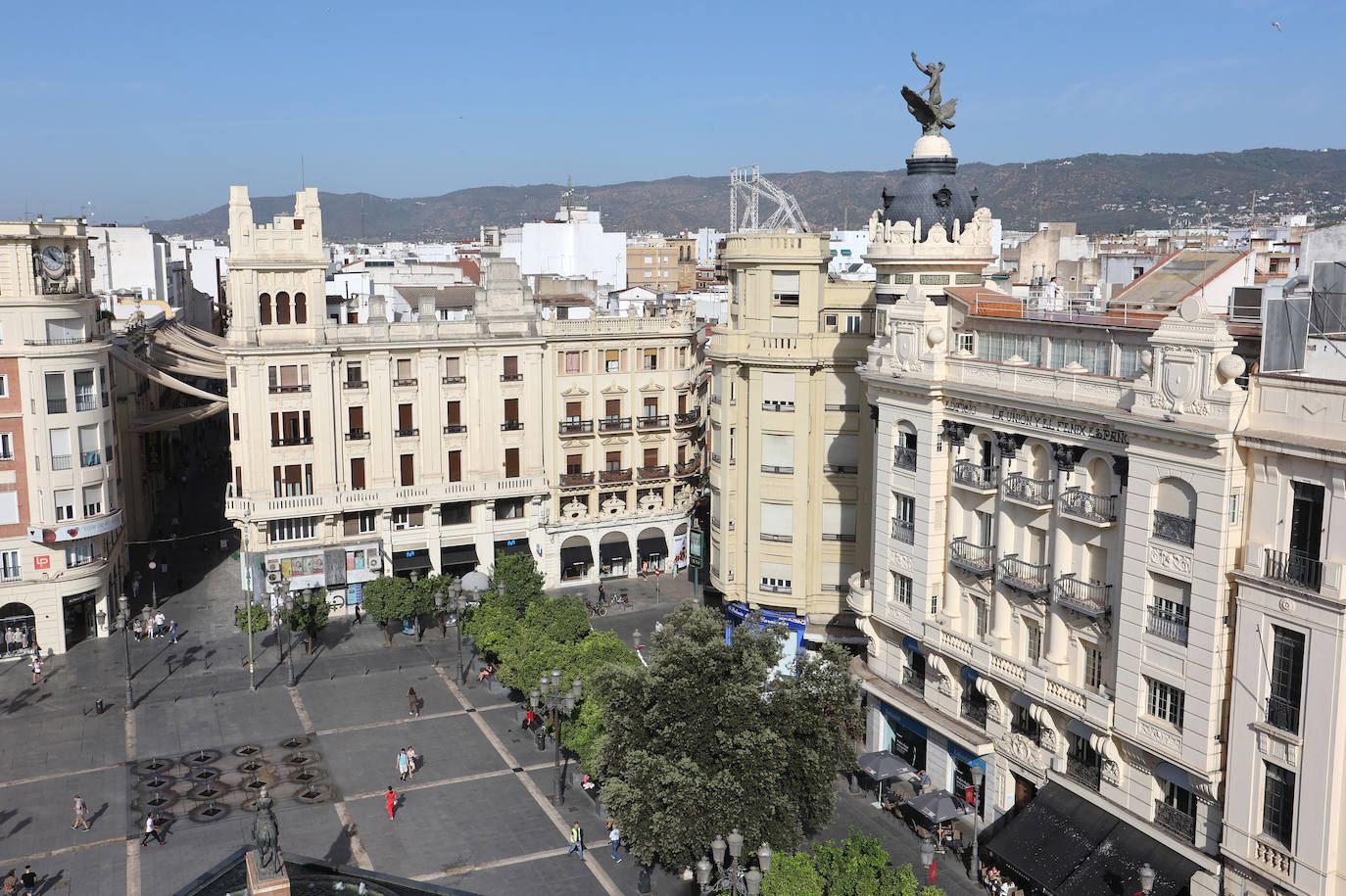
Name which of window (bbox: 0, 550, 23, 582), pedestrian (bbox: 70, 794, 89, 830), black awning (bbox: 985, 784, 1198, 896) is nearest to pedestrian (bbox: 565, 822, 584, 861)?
black awning (bbox: 985, 784, 1198, 896)

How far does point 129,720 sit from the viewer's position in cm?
5159

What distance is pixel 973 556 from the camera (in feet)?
135

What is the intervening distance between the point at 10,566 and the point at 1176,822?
168 feet

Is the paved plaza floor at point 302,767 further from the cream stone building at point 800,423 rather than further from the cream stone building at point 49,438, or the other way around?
the cream stone building at point 800,423

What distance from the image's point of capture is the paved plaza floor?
39.8m

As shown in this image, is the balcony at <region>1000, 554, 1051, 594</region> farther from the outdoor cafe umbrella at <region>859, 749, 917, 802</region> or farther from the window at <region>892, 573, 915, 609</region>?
the outdoor cafe umbrella at <region>859, 749, 917, 802</region>

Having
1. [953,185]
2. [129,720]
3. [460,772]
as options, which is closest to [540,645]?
[460,772]

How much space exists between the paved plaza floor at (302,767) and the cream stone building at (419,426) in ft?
18.3

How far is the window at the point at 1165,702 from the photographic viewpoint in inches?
1292

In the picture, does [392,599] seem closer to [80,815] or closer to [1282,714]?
[80,815]

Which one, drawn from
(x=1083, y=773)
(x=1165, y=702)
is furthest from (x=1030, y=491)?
(x=1083, y=773)

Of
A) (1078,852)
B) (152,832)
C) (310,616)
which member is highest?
(310,616)

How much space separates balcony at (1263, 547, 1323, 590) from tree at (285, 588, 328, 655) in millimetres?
42634

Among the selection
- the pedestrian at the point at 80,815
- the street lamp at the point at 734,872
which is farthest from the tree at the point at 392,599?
the street lamp at the point at 734,872
